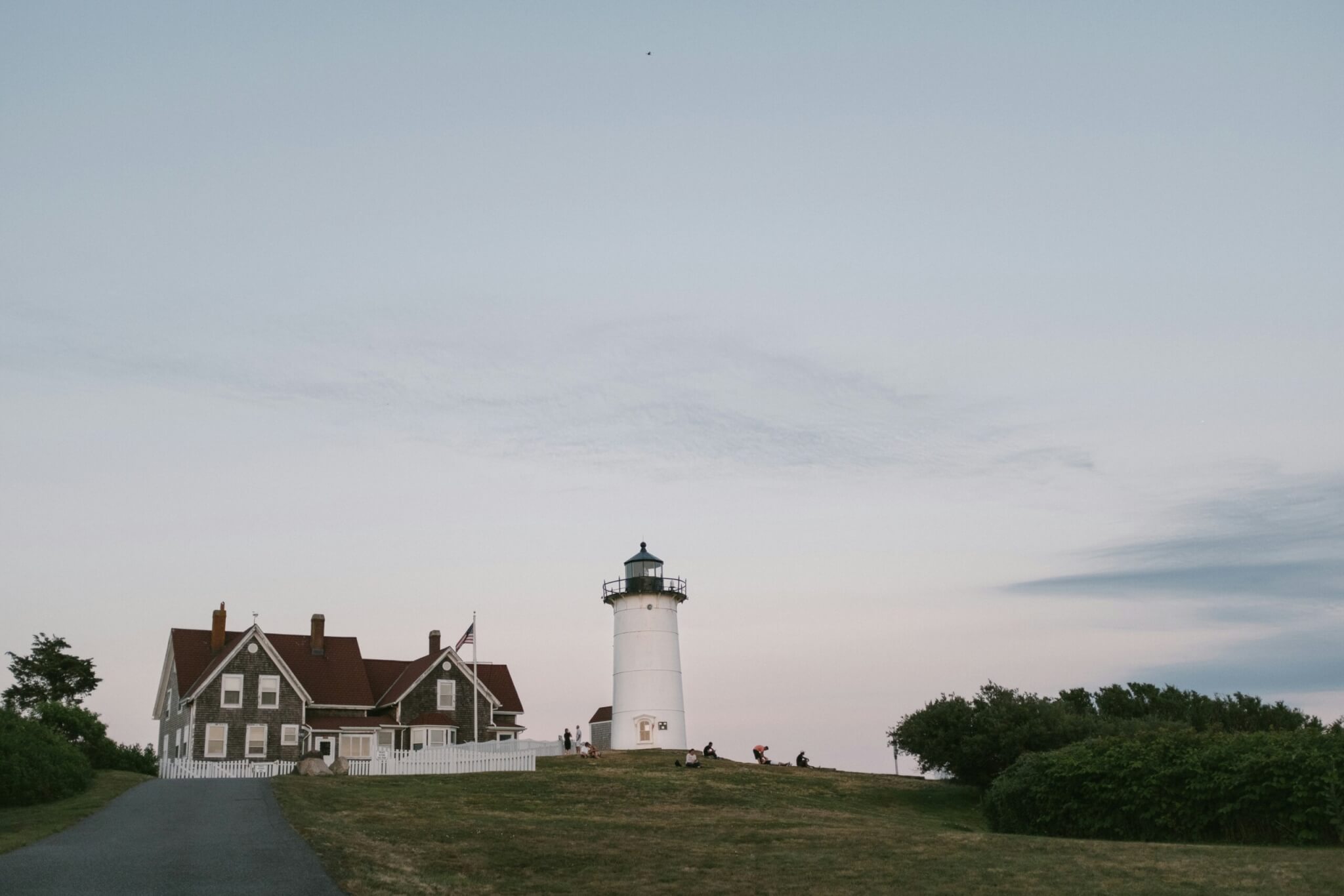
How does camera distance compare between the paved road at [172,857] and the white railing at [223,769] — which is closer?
the paved road at [172,857]

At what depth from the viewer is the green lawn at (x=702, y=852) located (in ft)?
61.1

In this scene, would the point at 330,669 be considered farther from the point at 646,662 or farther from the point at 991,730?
the point at 991,730

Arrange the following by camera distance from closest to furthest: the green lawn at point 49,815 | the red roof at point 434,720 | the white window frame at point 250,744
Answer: the green lawn at point 49,815 < the white window frame at point 250,744 < the red roof at point 434,720

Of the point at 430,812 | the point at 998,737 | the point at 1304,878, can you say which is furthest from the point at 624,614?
the point at 1304,878

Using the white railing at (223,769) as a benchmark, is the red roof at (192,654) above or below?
above

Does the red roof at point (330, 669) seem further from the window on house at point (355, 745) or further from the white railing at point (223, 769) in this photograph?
the white railing at point (223, 769)

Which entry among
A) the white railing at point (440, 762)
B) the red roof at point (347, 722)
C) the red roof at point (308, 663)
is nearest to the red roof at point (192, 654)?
the red roof at point (308, 663)

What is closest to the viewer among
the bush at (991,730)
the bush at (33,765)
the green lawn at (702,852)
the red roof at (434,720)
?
the green lawn at (702,852)

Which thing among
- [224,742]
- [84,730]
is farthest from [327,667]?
[84,730]

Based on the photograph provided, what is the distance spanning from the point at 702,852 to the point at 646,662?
40859mm

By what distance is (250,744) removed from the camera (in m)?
55.2

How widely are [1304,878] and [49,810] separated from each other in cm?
2590

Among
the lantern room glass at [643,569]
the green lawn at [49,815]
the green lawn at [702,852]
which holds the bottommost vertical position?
the green lawn at [702,852]

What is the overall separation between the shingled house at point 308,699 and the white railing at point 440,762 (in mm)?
10728
